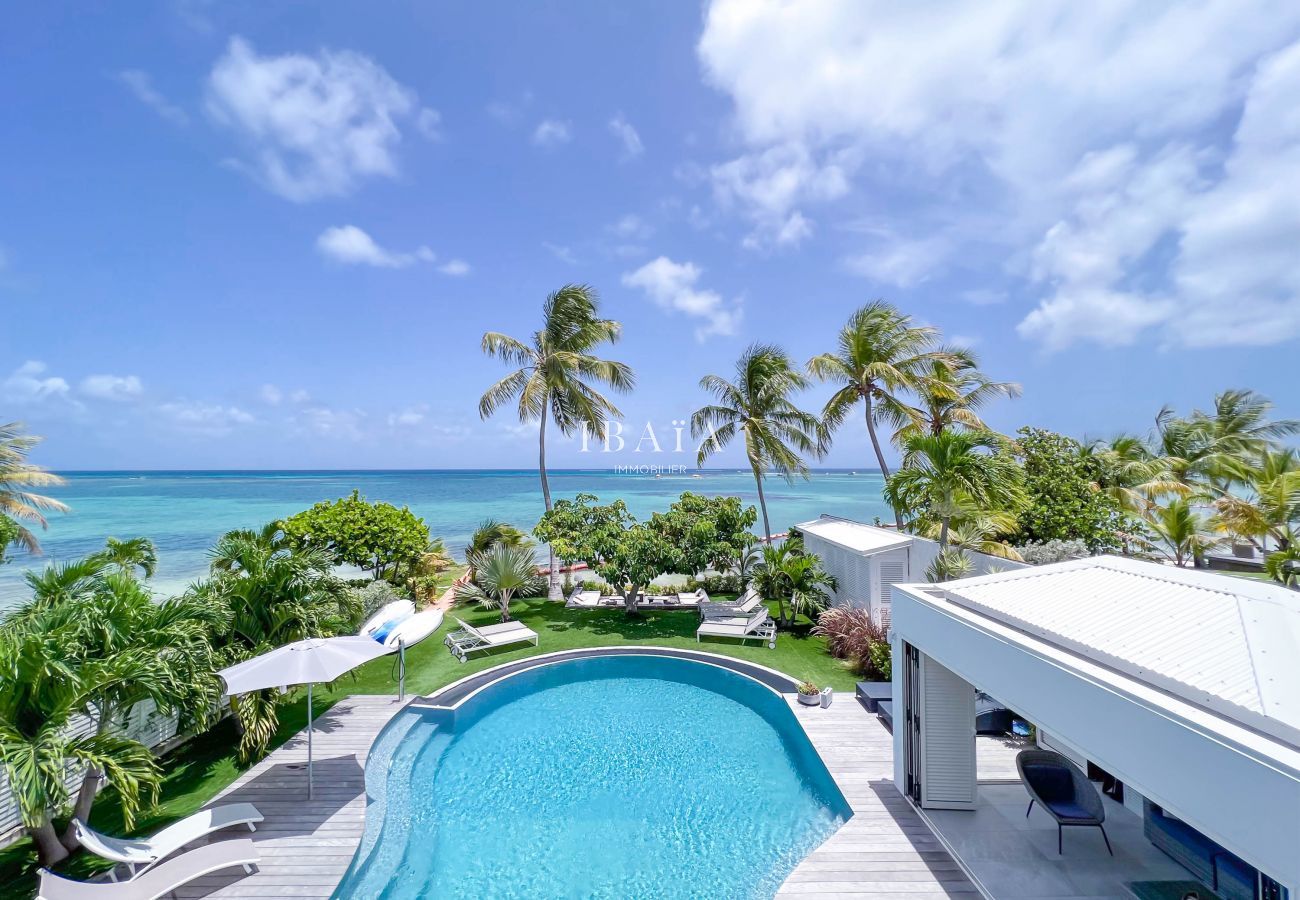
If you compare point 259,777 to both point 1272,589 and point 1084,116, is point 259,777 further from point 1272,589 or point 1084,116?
point 1084,116

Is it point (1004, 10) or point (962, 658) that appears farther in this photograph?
point (1004, 10)

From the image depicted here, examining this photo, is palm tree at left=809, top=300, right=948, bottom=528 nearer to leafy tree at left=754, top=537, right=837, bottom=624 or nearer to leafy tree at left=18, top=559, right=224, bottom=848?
leafy tree at left=754, top=537, right=837, bottom=624

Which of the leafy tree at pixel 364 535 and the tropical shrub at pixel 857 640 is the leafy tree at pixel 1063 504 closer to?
the tropical shrub at pixel 857 640

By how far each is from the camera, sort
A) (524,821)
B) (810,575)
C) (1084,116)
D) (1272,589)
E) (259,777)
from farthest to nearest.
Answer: (810,575) < (1084,116) < (259,777) < (524,821) < (1272,589)

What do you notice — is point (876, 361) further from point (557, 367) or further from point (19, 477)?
point (19, 477)

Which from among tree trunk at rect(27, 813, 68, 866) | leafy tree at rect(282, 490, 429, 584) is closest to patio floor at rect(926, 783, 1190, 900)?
tree trunk at rect(27, 813, 68, 866)

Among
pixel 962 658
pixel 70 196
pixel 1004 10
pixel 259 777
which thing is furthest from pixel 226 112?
pixel 962 658
